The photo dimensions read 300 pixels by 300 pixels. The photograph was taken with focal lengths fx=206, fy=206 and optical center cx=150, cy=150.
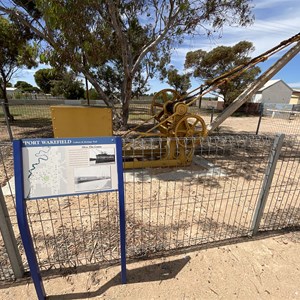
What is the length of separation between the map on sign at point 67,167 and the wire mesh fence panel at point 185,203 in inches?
27.0

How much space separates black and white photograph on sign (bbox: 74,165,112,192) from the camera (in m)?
1.74

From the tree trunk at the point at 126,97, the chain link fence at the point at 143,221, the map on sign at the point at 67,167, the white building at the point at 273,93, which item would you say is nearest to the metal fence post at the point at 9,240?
the chain link fence at the point at 143,221

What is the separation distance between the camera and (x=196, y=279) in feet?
6.92

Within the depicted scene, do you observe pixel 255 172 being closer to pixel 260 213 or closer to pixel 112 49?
pixel 260 213

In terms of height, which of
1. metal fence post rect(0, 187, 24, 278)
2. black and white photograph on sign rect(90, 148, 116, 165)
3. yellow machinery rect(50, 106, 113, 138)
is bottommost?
metal fence post rect(0, 187, 24, 278)

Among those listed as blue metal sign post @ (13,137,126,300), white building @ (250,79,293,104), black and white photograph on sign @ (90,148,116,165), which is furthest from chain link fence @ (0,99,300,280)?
white building @ (250,79,293,104)

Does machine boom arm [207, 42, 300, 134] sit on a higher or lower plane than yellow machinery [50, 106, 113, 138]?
higher

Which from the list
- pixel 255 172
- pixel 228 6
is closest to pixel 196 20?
pixel 228 6

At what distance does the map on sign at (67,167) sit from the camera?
1.60 m

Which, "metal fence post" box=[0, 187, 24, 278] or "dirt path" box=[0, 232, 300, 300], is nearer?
"metal fence post" box=[0, 187, 24, 278]

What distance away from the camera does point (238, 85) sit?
24922 mm

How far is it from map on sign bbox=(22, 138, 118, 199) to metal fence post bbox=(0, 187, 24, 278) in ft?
1.45

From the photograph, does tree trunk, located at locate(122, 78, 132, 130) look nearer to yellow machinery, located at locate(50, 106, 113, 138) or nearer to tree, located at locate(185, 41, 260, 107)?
yellow machinery, located at locate(50, 106, 113, 138)

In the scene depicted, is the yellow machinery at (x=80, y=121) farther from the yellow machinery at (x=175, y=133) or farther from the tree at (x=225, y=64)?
the tree at (x=225, y=64)
